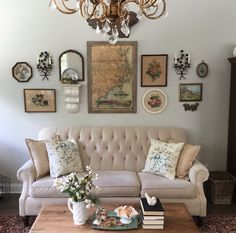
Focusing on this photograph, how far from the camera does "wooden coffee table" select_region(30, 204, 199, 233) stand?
2.10 metres

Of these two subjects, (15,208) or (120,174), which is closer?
(120,174)

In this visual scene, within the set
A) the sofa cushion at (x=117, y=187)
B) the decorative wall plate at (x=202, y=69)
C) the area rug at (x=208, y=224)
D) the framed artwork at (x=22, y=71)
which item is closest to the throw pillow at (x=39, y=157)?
the area rug at (x=208, y=224)

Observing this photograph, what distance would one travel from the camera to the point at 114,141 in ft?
11.6

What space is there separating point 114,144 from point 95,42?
1401 millimetres

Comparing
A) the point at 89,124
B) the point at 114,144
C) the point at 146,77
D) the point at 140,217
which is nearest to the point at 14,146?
the point at 89,124

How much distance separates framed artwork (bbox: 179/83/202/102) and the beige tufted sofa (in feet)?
1.58

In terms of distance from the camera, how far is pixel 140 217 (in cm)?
227

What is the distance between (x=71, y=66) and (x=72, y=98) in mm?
439

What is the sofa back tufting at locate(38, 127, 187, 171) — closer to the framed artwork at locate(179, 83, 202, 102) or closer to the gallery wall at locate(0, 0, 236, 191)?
the gallery wall at locate(0, 0, 236, 191)

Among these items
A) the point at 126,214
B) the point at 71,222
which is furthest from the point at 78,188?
the point at 126,214

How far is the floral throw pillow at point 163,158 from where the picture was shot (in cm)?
313

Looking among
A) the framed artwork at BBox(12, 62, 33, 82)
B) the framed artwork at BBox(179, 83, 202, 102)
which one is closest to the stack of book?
the framed artwork at BBox(179, 83, 202, 102)

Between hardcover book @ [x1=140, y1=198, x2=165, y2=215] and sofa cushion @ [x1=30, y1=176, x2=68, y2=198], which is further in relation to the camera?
sofa cushion @ [x1=30, y1=176, x2=68, y2=198]

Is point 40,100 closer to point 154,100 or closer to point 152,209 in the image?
point 154,100
